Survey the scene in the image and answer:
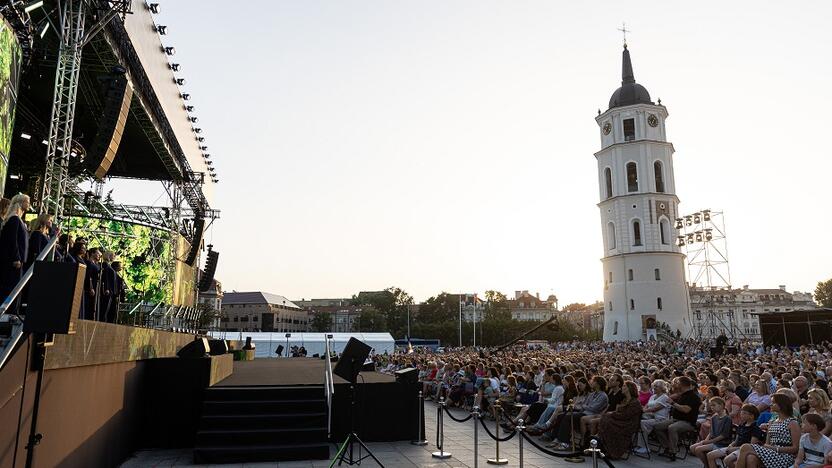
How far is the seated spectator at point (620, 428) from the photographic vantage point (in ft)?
29.0

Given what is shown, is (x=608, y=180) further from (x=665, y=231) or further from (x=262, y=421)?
(x=262, y=421)

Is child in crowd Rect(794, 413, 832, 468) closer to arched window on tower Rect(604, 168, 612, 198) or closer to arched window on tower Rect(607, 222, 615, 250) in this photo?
arched window on tower Rect(607, 222, 615, 250)

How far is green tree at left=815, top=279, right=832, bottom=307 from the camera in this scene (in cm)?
9196

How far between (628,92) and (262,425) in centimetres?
6566

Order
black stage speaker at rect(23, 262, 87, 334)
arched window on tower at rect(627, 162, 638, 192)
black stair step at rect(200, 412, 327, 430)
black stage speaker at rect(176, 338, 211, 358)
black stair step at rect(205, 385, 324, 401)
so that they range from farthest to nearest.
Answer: arched window on tower at rect(627, 162, 638, 192)
black stage speaker at rect(176, 338, 211, 358)
black stair step at rect(205, 385, 324, 401)
black stair step at rect(200, 412, 327, 430)
black stage speaker at rect(23, 262, 87, 334)

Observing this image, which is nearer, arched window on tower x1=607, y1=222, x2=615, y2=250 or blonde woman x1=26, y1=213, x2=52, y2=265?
blonde woman x1=26, y1=213, x2=52, y2=265

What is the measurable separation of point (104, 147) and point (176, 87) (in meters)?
9.26

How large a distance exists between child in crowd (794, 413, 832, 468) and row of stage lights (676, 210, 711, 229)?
201 ft

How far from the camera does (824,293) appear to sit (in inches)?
3775

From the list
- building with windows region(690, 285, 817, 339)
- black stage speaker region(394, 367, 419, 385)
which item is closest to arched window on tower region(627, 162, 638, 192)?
building with windows region(690, 285, 817, 339)

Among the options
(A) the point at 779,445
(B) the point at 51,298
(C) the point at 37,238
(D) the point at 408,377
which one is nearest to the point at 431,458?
(D) the point at 408,377

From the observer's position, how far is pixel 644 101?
6350cm

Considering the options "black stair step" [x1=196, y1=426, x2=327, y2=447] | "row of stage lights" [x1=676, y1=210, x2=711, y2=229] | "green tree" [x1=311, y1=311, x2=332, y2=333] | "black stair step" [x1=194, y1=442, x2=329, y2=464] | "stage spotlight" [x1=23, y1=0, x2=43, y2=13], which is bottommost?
"black stair step" [x1=194, y1=442, x2=329, y2=464]

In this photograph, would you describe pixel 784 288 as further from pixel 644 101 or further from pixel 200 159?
pixel 200 159
